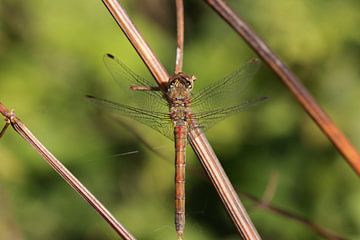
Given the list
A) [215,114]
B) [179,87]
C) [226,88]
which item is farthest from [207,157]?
[226,88]

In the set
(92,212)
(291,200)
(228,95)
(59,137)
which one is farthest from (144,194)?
(228,95)

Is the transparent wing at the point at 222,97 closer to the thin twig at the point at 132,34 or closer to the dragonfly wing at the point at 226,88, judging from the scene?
the dragonfly wing at the point at 226,88

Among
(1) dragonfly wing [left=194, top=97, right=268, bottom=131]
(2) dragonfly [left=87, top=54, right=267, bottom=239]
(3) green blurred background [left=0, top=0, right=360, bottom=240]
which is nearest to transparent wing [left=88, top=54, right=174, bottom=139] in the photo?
(2) dragonfly [left=87, top=54, right=267, bottom=239]

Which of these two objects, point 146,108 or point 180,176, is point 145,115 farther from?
point 180,176

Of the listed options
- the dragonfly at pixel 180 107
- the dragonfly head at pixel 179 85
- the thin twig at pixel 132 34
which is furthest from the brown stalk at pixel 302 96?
the dragonfly at pixel 180 107

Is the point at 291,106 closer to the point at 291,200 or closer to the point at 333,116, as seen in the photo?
the point at 333,116
